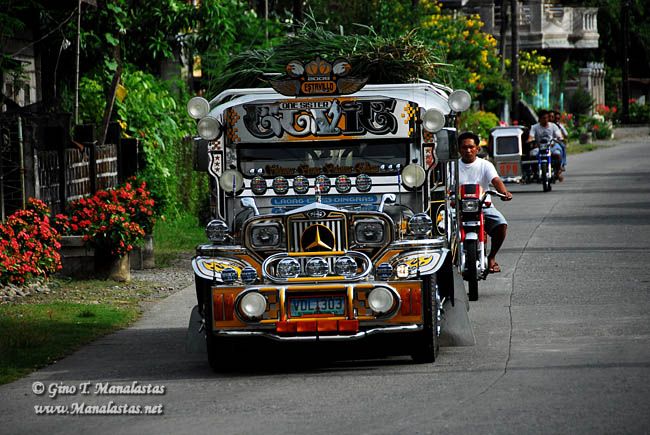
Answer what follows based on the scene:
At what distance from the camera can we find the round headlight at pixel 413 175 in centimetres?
1112

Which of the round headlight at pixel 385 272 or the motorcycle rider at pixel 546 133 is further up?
the motorcycle rider at pixel 546 133

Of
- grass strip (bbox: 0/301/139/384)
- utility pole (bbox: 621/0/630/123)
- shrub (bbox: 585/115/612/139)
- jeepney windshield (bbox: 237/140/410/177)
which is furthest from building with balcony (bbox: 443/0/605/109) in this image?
jeepney windshield (bbox: 237/140/410/177)


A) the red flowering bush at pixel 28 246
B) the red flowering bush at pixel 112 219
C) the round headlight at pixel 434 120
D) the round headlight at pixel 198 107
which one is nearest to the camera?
the round headlight at pixel 434 120

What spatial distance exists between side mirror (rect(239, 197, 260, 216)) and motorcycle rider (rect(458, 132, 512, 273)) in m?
4.76

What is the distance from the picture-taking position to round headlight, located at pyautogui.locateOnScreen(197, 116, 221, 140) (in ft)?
37.2

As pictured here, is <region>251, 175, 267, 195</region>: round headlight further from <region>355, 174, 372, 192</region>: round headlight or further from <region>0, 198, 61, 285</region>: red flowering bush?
<region>0, 198, 61, 285</region>: red flowering bush

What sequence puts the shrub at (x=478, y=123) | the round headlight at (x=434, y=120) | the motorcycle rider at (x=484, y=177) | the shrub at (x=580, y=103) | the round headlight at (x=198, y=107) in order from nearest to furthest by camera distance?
the round headlight at (x=434, y=120), the round headlight at (x=198, y=107), the motorcycle rider at (x=484, y=177), the shrub at (x=478, y=123), the shrub at (x=580, y=103)

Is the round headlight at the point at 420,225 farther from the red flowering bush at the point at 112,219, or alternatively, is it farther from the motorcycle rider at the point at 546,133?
the motorcycle rider at the point at 546,133

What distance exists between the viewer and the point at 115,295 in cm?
1606

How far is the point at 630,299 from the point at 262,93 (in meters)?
4.68

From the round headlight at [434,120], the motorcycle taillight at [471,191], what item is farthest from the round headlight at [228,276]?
the motorcycle taillight at [471,191]

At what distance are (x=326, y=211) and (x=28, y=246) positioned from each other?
20.0 ft

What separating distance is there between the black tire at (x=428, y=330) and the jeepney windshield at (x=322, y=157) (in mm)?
1165
